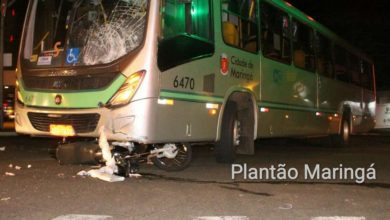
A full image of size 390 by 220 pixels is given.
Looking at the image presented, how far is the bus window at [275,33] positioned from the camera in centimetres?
1115

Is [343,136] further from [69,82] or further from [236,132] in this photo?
[69,82]

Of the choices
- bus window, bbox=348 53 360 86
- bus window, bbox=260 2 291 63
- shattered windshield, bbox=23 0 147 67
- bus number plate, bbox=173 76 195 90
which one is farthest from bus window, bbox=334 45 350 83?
shattered windshield, bbox=23 0 147 67

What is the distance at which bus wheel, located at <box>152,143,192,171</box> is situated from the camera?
9.20 meters

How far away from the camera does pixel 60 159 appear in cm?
840

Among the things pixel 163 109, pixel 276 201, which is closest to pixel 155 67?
pixel 163 109

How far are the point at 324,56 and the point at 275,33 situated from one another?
12.6ft

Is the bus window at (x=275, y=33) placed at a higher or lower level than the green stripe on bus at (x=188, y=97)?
higher

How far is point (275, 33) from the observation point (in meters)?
11.7

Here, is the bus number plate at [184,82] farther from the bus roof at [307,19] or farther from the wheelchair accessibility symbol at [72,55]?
the bus roof at [307,19]

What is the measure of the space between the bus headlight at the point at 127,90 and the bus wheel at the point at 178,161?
5.86ft

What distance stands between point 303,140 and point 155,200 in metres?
13.1

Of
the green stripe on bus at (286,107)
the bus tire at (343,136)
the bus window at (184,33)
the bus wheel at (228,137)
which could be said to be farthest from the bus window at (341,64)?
the bus window at (184,33)

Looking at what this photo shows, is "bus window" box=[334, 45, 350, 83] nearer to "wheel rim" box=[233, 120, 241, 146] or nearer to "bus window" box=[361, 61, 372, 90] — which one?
"bus window" box=[361, 61, 372, 90]

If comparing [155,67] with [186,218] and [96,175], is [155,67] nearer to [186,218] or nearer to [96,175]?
[96,175]
